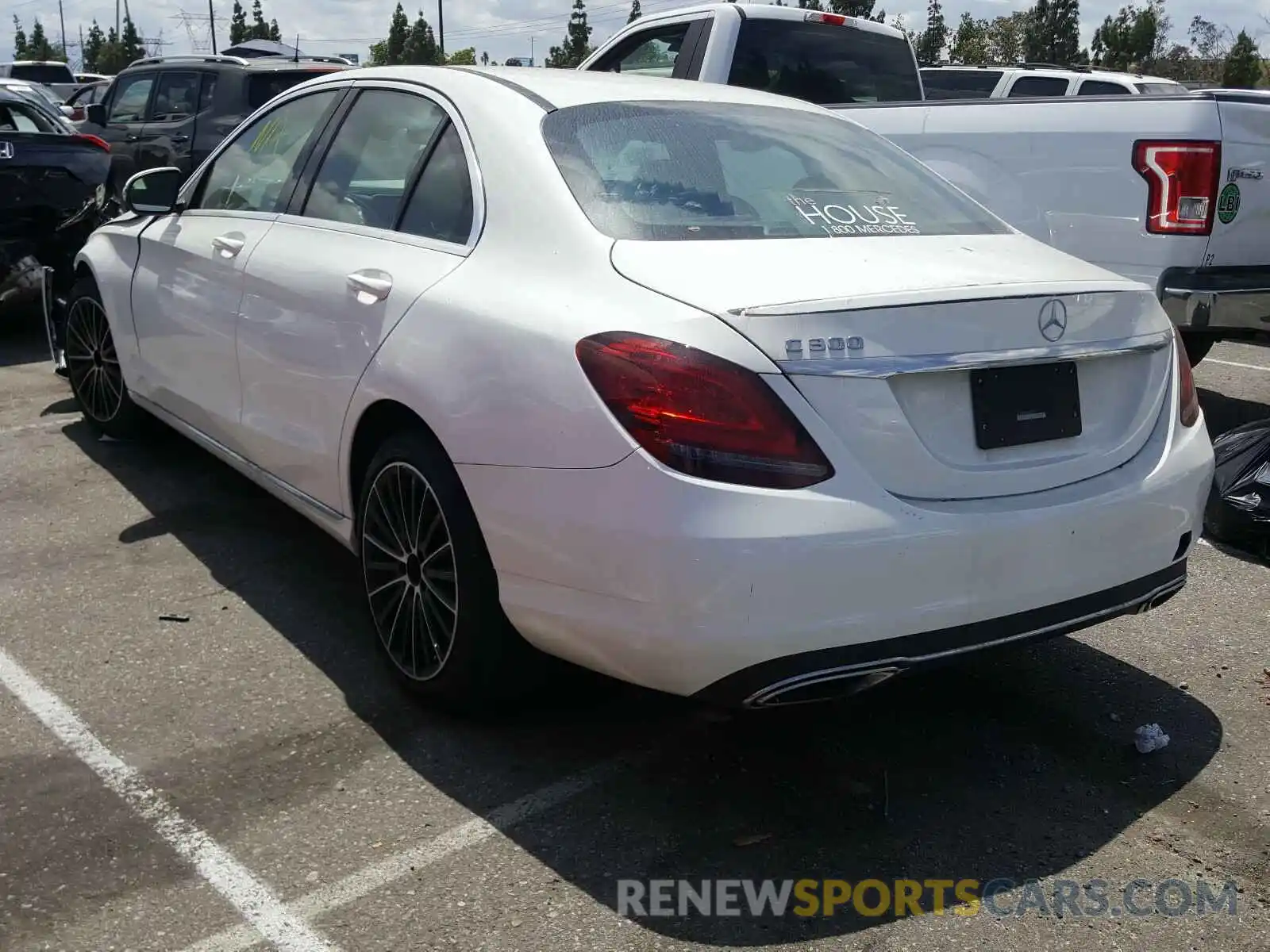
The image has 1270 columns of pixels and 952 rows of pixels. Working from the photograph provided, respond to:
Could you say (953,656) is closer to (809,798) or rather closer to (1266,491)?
(809,798)

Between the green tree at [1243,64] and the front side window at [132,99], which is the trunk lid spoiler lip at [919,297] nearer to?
the front side window at [132,99]

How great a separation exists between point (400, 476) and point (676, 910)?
4.39 feet

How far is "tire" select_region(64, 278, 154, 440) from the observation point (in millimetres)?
5723

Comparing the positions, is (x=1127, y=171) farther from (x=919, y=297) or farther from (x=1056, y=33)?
(x=1056, y=33)

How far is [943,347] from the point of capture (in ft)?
9.32

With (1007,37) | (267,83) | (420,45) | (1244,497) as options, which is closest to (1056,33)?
(1007,37)

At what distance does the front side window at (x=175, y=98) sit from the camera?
1295 centimetres

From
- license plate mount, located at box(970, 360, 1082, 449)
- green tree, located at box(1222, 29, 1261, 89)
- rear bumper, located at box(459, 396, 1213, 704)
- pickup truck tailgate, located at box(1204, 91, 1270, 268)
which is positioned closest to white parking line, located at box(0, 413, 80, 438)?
rear bumper, located at box(459, 396, 1213, 704)

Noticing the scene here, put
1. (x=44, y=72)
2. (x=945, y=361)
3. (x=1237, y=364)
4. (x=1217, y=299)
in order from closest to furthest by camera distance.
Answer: (x=945, y=361), (x=1217, y=299), (x=1237, y=364), (x=44, y=72)

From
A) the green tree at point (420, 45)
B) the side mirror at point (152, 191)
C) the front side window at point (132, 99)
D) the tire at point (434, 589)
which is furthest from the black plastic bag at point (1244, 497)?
the green tree at point (420, 45)

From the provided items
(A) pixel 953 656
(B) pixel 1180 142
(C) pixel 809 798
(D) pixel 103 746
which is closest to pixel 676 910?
(C) pixel 809 798

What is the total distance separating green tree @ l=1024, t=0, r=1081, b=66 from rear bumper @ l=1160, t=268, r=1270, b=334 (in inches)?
1644

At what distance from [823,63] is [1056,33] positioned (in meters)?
40.9

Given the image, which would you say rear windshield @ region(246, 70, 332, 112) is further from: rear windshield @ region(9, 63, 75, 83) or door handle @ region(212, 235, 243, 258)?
rear windshield @ region(9, 63, 75, 83)
